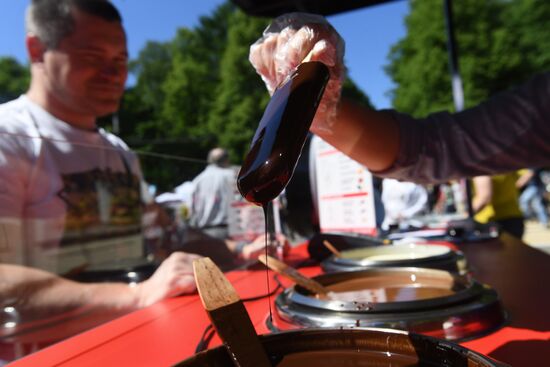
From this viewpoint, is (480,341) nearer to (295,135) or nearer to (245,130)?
(295,135)

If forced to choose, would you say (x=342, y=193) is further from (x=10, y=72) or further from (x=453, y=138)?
(x=10, y=72)

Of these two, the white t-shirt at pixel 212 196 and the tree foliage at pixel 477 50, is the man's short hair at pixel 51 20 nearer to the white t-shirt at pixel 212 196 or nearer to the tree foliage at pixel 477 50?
the white t-shirt at pixel 212 196

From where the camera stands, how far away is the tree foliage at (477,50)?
709 inches

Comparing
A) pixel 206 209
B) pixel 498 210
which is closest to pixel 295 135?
pixel 206 209

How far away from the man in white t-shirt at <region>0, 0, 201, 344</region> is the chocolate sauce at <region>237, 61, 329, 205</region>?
2.05 feet

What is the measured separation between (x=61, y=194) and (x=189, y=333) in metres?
0.98

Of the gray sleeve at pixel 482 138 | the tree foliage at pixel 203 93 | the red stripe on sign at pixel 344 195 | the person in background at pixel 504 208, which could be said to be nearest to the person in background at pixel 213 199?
the red stripe on sign at pixel 344 195

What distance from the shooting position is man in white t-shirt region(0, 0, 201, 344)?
3.09ft

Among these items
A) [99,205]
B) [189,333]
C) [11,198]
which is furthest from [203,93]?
[189,333]

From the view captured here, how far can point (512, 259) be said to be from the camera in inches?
47.6

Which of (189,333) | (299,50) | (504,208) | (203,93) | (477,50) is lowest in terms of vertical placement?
(504,208)

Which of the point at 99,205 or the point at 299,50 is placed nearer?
the point at 299,50

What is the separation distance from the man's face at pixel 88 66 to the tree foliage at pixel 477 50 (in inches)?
688

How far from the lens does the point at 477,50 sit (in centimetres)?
1870
